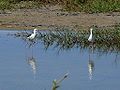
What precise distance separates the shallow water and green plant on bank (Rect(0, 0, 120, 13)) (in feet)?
23.6

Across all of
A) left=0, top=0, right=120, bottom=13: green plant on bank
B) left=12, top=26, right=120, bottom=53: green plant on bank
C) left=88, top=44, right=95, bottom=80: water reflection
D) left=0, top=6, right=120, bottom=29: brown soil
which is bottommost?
left=88, top=44, right=95, bottom=80: water reflection

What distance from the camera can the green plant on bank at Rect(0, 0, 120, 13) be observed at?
22695 mm

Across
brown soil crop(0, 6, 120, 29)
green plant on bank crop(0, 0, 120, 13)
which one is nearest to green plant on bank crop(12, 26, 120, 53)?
brown soil crop(0, 6, 120, 29)

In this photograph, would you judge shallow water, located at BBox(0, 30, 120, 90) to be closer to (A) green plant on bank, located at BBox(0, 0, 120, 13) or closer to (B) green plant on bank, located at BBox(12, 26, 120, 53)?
(B) green plant on bank, located at BBox(12, 26, 120, 53)

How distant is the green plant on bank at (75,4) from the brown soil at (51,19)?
529 millimetres

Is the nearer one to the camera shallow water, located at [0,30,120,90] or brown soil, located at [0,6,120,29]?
shallow water, located at [0,30,120,90]

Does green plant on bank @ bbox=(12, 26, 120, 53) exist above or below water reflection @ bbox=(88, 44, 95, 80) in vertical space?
above

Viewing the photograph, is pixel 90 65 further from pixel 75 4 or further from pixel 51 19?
pixel 75 4

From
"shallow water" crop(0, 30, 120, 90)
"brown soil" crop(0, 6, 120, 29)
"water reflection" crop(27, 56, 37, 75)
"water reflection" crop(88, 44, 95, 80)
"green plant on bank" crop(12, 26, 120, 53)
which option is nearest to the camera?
"shallow water" crop(0, 30, 120, 90)

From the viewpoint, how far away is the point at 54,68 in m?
12.3

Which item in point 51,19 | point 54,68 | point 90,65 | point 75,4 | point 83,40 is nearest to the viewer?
point 54,68

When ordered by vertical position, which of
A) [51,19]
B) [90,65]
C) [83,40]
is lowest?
[90,65]

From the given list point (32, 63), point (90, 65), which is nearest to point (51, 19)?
point (32, 63)

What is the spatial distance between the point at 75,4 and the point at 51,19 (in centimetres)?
348
